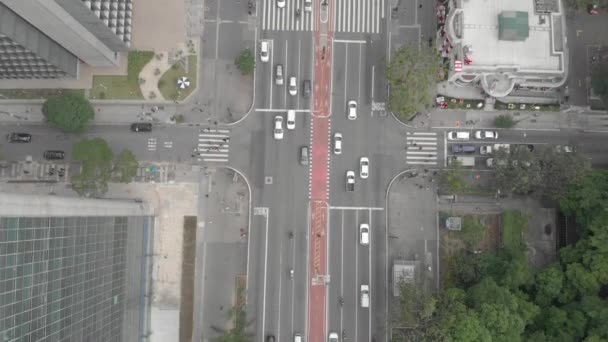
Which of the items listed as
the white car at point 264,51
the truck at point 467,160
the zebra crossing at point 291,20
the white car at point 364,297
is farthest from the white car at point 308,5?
the white car at point 364,297

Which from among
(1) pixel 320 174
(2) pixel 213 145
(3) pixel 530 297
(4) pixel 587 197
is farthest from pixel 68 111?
(4) pixel 587 197

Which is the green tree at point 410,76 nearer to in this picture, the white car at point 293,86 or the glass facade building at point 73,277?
the white car at point 293,86

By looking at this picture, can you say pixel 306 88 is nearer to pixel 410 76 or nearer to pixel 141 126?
pixel 410 76

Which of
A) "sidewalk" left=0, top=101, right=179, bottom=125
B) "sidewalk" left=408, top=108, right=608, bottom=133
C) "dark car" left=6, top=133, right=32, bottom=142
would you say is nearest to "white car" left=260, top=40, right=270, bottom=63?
"sidewalk" left=0, top=101, right=179, bottom=125

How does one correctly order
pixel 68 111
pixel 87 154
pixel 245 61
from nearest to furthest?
1. pixel 87 154
2. pixel 68 111
3. pixel 245 61

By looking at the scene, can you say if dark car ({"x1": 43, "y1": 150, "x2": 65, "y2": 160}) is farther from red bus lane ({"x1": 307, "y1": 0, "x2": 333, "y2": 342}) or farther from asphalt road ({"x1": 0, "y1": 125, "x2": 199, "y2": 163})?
red bus lane ({"x1": 307, "y1": 0, "x2": 333, "y2": 342})

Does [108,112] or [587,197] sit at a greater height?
[108,112]
